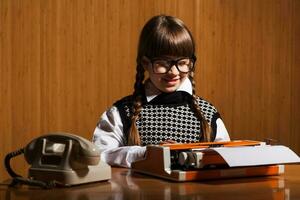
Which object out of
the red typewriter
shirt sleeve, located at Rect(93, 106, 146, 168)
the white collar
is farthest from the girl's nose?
the red typewriter

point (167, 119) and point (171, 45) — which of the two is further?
point (167, 119)

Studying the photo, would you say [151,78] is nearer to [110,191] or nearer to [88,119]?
[110,191]

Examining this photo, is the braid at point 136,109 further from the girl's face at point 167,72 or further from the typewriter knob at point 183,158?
the typewriter knob at point 183,158

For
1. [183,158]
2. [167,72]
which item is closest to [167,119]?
[167,72]

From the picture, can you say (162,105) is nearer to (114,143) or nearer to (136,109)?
(136,109)

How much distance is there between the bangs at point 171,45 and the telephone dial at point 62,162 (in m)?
0.66

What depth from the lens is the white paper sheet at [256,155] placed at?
1.45 m

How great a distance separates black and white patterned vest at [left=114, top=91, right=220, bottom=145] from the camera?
83.7 inches

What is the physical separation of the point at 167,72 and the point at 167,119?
23 cm

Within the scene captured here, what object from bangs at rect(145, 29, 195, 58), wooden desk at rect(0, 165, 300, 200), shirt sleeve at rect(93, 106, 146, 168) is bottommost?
wooden desk at rect(0, 165, 300, 200)

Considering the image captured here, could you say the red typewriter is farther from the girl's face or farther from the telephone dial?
the girl's face

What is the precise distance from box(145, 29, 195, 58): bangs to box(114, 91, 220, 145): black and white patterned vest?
0.20m

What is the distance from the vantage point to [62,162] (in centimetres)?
142

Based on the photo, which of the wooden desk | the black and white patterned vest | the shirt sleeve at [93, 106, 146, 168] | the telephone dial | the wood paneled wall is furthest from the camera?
the wood paneled wall
